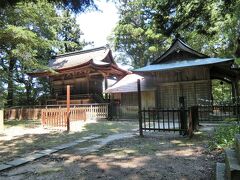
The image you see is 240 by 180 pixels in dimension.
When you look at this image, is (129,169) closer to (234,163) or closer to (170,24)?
(234,163)

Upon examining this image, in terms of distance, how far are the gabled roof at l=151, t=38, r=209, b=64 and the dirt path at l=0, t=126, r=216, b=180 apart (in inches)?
452

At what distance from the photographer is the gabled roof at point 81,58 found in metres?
27.9

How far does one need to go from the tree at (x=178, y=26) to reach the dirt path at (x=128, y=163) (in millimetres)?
4098

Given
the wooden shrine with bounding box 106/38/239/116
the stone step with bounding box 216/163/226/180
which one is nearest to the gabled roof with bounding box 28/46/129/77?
the wooden shrine with bounding box 106/38/239/116

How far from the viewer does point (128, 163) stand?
19.0 feet

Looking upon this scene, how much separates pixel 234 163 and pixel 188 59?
15.4 meters

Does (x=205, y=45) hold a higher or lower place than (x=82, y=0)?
higher

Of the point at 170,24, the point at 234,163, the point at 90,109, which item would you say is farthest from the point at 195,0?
the point at 90,109

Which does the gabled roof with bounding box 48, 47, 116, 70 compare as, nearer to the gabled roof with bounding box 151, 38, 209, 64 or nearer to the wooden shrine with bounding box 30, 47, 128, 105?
the wooden shrine with bounding box 30, 47, 128, 105

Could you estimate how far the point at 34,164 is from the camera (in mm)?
6160

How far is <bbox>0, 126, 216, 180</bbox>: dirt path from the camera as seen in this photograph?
4977mm

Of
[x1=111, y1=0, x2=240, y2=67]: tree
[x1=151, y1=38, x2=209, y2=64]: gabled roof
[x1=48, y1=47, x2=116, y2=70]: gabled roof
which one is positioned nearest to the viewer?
[x1=111, y1=0, x2=240, y2=67]: tree

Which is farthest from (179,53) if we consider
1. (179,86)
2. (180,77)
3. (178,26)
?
(178,26)

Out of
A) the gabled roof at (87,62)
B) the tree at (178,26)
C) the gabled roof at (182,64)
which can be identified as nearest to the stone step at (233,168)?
the tree at (178,26)
